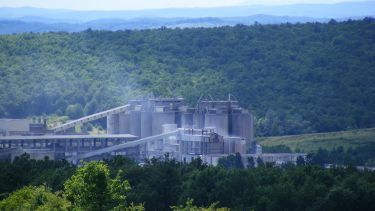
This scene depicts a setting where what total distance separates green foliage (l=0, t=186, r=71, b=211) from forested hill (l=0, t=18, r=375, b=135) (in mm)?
66872

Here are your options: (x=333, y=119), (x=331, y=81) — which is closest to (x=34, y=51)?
(x=331, y=81)

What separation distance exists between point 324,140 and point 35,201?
6165 centimetres

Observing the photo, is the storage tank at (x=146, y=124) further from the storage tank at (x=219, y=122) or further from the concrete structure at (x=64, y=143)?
the storage tank at (x=219, y=122)

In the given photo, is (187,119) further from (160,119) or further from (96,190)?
(96,190)

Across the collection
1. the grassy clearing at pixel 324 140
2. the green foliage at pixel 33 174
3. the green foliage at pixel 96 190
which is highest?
the green foliage at pixel 96 190

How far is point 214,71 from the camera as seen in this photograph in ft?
487

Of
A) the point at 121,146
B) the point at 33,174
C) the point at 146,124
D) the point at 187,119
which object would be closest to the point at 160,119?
the point at 146,124

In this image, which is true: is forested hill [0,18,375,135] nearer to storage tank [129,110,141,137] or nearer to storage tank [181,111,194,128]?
storage tank [129,110,141,137]

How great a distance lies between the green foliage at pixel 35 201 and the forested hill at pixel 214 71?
66872 mm

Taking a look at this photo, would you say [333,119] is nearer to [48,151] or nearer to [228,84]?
[228,84]

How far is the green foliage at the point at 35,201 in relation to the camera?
51.3 meters

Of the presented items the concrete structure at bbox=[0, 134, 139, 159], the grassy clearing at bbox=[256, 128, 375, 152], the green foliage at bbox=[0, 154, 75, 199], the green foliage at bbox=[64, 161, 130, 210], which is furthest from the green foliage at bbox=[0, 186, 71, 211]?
the grassy clearing at bbox=[256, 128, 375, 152]

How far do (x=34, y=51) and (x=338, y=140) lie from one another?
188 feet

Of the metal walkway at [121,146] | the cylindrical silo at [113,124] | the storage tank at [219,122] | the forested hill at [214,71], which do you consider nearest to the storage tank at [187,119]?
the storage tank at [219,122]
